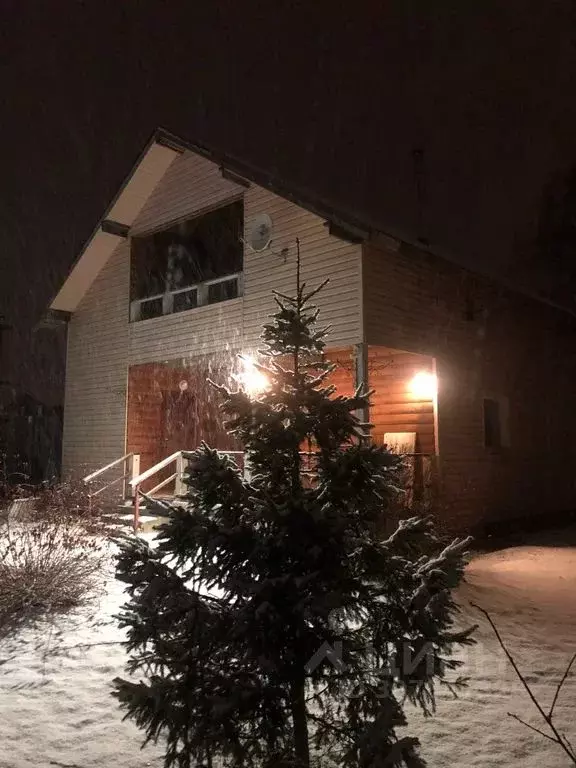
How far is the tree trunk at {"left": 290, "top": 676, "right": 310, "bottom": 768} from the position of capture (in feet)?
9.84

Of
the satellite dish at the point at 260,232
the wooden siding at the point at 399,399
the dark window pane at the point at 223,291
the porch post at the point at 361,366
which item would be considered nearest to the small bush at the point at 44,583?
the porch post at the point at 361,366

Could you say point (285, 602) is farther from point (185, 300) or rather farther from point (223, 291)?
point (185, 300)

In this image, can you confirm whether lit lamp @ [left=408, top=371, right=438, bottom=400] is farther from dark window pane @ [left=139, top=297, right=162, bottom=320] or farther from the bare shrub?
the bare shrub

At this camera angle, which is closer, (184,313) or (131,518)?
(131,518)

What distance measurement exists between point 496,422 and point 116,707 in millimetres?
10988

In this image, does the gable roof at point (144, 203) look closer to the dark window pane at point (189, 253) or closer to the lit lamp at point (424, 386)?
the dark window pane at point (189, 253)

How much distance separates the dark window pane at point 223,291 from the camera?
1259 cm

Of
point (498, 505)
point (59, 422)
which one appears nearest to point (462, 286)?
point (498, 505)

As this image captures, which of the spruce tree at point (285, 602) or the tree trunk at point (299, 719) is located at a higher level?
the spruce tree at point (285, 602)

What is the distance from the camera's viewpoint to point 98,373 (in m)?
15.4

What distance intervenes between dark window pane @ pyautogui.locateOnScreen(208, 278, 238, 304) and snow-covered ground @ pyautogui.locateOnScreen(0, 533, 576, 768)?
Result: 713cm

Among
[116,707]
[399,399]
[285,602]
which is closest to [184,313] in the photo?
[399,399]

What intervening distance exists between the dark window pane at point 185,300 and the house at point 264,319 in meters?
0.04

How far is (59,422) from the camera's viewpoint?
22.6 metres
